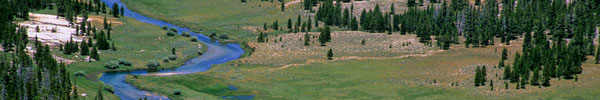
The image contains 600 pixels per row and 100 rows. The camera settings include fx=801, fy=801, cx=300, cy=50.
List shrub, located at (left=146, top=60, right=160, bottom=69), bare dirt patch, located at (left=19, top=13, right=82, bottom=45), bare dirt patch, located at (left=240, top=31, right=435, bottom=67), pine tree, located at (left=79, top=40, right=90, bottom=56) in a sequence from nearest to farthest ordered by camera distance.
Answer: shrub, located at (left=146, top=60, right=160, bottom=69), pine tree, located at (left=79, top=40, right=90, bottom=56), bare dirt patch, located at (left=19, top=13, right=82, bottom=45), bare dirt patch, located at (left=240, top=31, right=435, bottom=67)

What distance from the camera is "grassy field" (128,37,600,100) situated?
5089 inches

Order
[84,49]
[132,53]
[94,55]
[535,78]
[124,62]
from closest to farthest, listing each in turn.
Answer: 1. [535,78]
2. [124,62]
3. [94,55]
4. [84,49]
5. [132,53]

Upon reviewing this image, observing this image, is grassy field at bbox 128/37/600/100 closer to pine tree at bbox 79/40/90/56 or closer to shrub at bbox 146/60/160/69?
shrub at bbox 146/60/160/69

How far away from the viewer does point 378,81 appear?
14250 cm

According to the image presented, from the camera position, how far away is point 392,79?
144250 mm

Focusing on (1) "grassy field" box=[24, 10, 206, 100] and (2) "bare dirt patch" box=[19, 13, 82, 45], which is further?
(2) "bare dirt patch" box=[19, 13, 82, 45]

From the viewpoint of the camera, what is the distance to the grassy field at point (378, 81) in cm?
12925

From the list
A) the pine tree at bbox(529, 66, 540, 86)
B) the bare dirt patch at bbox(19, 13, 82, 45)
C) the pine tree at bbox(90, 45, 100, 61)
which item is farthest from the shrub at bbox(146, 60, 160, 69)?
the pine tree at bbox(529, 66, 540, 86)

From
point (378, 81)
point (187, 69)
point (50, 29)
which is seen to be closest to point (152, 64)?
point (187, 69)

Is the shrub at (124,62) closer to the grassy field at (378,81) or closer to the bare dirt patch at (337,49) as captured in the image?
the grassy field at (378,81)

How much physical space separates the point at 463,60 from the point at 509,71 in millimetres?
24611

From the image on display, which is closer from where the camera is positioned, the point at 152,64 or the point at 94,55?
the point at 152,64

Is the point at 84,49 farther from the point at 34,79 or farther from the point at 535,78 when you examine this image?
the point at 535,78

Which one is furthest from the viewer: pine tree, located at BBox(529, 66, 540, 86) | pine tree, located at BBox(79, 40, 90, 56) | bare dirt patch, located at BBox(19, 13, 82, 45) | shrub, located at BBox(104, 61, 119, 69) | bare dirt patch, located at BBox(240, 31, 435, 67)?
bare dirt patch, located at BBox(240, 31, 435, 67)
